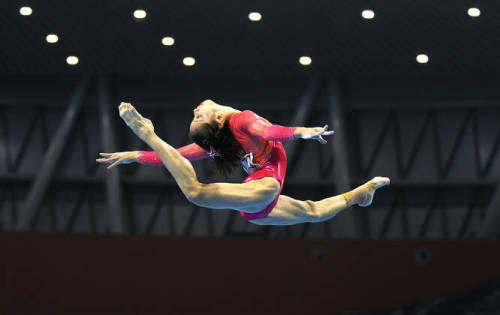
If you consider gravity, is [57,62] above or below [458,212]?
above

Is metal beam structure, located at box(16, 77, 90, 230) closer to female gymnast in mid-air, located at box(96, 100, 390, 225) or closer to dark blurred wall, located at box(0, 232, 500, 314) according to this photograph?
dark blurred wall, located at box(0, 232, 500, 314)

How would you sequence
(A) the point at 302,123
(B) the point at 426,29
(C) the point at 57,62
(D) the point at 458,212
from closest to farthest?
(B) the point at 426,29
(C) the point at 57,62
(A) the point at 302,123
(D) the point at 458,212

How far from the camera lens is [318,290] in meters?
11.9

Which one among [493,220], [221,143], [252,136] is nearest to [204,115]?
[221,143]

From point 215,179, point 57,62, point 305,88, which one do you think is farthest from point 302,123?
point 57,62

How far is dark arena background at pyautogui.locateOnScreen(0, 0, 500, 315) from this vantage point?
11.4 m

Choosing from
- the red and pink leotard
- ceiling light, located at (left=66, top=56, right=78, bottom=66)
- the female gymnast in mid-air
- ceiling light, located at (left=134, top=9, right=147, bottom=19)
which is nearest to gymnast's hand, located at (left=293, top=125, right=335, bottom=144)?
the female gymnast in mid-air

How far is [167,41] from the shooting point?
12.3 m

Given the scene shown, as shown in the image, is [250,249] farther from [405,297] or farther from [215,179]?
[215,179]

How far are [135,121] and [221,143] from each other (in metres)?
0.76

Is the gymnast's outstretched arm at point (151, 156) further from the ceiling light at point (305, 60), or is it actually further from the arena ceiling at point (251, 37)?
the ceiling light at point (305, 60)

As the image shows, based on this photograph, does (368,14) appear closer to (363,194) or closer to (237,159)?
(363,194)

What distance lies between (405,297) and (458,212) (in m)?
4.13

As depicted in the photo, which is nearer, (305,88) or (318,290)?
(318,290)
